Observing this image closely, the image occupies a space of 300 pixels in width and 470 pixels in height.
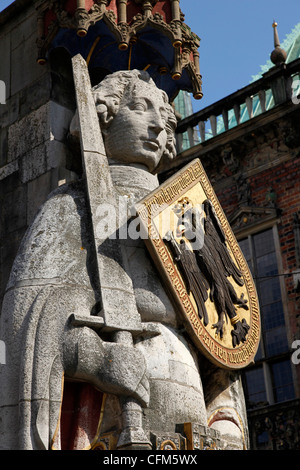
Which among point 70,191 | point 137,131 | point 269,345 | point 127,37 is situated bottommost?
point 70,191

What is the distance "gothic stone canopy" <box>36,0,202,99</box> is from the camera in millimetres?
6094

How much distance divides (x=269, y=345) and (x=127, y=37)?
964 centimetres

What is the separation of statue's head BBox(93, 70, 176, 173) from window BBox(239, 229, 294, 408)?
30.8ft

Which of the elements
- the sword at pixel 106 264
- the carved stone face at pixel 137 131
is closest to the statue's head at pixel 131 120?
the carved stone face at pixel 137 131

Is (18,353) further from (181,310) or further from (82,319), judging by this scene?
(181,310)

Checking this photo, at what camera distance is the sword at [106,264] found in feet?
15.2

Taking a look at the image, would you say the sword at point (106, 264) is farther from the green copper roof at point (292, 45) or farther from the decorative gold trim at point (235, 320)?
the green copper roof at point (292, 45)

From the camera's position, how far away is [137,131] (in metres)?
5.79

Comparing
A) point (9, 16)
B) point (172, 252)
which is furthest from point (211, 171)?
point (172, 252)

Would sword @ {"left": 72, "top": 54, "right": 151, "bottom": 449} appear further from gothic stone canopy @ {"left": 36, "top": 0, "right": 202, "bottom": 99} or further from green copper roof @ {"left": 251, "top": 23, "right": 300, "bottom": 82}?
green copper roof @ {"left": 251, "top": 23, "right": 300, "bottom": 82}

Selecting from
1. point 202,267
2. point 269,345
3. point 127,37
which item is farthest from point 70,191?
point 269,345

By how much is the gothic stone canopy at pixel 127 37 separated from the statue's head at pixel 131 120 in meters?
0.37

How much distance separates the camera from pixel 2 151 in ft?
20.6

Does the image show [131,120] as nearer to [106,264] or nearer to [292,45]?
[106,264]
